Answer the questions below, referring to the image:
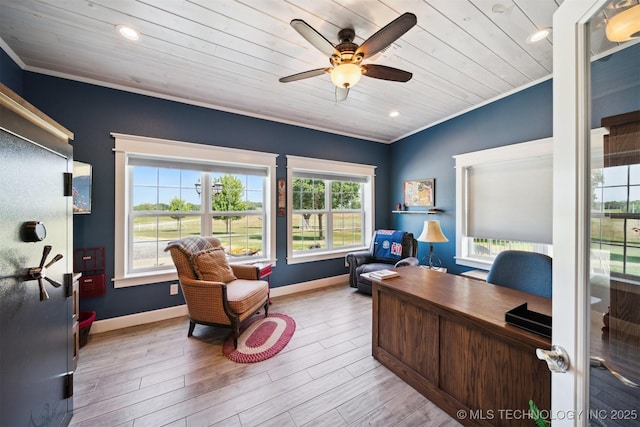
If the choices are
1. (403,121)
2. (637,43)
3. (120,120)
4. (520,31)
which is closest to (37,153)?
(120,120)

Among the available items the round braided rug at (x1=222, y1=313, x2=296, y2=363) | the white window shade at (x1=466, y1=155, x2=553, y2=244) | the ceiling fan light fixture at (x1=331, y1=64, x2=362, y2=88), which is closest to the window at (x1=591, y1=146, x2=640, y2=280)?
the ceiling fan light fixture at (x1=331, y1=64, x2=362, y2=88)

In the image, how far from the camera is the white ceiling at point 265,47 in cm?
166

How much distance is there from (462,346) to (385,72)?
6.66 ft

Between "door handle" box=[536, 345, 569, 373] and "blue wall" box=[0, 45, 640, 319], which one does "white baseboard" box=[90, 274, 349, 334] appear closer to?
"blue wall" box=[0, 45, 640, 319]

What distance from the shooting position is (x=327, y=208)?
14.2 feet

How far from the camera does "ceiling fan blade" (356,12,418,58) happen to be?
1.33 metres

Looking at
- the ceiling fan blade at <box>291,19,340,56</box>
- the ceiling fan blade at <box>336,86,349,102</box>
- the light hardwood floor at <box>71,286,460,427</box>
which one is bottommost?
the light hardwood floor at <box>71,286,460,427</box>

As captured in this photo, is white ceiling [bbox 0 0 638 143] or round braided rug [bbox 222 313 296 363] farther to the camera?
round braided rug [bbox 222 313 296 363]

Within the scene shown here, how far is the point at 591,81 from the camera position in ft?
2.30

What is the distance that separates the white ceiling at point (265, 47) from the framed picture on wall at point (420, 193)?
137 cm

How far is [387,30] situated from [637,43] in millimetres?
1110

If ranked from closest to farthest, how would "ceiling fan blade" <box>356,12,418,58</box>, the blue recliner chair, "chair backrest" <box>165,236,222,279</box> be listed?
"ceiling fan blade" <box>356,12,418,58</box> → "chair backrest" <box>165,236,222,279</box> → the blue recliner chair

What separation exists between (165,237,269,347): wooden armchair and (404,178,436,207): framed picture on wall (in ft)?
10.0

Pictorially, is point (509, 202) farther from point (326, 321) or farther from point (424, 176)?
point (326, 321)
